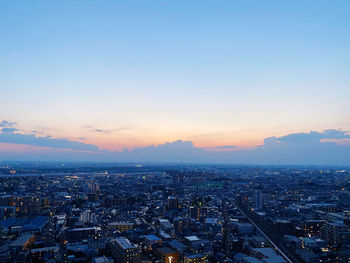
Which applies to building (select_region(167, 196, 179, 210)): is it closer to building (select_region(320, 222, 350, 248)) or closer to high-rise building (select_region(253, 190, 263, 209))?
high-rise building (select_region(253, 190, 263, 209))

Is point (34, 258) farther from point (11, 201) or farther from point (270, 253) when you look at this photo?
point (11, 201)

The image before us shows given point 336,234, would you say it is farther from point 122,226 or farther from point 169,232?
point 122,226

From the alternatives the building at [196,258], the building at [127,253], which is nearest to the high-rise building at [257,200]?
the building at [196,258]

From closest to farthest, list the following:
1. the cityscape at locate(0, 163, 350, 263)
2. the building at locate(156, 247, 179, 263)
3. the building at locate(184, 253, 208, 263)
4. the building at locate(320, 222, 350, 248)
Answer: the building at locate(184, 253, 208, 263) → the building at locate(156, 247, 179, 263) → the cityscape at locate(0, 163, 350, 263) → the building at locate(320, 222, 350, 248)

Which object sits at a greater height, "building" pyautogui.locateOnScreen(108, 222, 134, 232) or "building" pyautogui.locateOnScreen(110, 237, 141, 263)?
"building" pyautogui.locateOnScreen(110, 237, 141, 263)

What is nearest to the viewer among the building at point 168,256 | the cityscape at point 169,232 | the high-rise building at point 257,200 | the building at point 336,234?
the building at point 168,256

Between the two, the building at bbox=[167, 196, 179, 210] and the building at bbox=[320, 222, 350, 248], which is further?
the building at bbox=[167, 196, 179, 210]

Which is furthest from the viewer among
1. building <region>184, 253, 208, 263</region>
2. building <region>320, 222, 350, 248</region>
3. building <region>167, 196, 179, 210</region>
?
building <region>167, 196, 179, 210</region>

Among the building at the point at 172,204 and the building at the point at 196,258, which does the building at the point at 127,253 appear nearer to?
the building at the point at 196,258

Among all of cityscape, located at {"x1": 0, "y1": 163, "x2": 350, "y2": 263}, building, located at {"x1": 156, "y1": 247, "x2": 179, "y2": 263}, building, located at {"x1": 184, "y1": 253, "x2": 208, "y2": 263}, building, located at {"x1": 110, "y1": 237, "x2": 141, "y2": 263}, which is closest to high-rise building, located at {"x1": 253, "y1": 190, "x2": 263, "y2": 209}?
cityscape, located at {"x1": 0, "y1": 163, "x2": 350, "y2": 263}

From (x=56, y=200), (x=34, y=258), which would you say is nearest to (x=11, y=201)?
(x=56, y=200)

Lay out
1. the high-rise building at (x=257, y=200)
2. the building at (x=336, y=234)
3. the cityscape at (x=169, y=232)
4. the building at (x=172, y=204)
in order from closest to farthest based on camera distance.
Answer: the cityscape at (x=169, y=232) → the building at (x=336, y=234) → the building at (x=172, y=204) → the high-rise building at (x=257, y=200)
